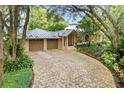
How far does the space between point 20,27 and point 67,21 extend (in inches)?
26.1

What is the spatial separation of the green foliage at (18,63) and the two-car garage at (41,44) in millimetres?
163

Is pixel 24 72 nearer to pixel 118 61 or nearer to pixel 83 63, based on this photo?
pixel 83 63

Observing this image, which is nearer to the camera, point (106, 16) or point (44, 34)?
point (44, 34)

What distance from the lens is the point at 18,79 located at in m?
3.46

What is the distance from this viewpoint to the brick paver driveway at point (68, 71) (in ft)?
11.6

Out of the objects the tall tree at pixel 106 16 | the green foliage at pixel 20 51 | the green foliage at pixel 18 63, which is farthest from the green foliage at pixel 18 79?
the tall tree at pixel 106 16

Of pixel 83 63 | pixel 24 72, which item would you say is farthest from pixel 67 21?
pixel 24 72

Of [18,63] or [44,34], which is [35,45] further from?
[18,63]

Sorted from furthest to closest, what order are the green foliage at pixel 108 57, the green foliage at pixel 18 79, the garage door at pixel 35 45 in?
the green foliage at pixel 108 57
the garage door at pixel 35 45
the green foliage at pixel 18 79

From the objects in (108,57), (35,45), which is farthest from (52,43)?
(108,57)

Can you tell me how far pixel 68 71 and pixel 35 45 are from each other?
58cm

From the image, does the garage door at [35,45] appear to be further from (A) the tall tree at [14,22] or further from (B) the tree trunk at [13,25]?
(B) the tree trunk at [13,25]

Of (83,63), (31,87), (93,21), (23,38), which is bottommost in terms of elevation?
(31,87)

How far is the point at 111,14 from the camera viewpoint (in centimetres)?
377
